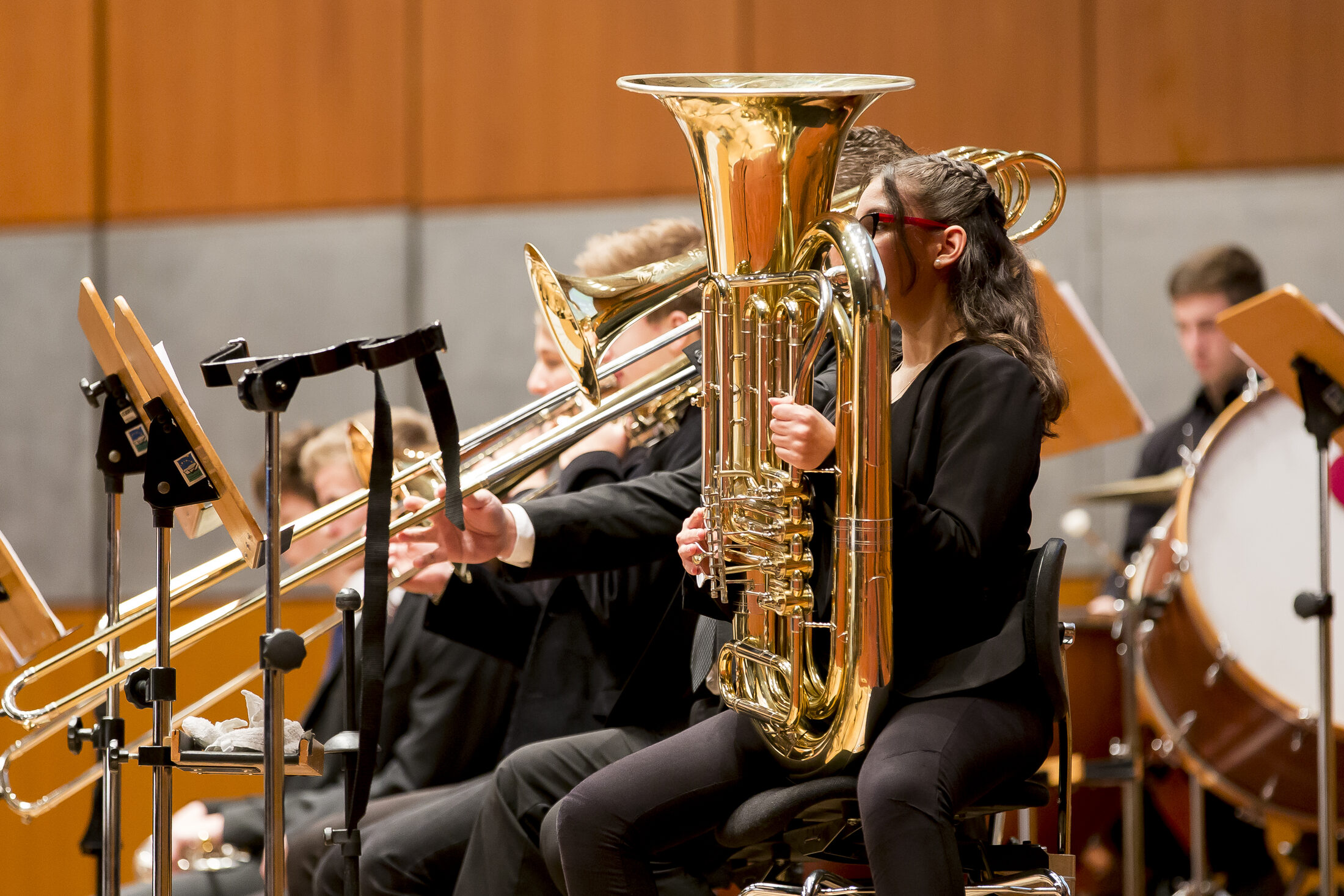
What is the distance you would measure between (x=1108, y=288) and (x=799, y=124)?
9.66ft

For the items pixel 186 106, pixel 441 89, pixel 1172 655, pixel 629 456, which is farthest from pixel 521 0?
pixel 1172 655

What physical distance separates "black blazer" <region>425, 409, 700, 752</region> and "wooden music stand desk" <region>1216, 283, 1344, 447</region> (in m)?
1.14

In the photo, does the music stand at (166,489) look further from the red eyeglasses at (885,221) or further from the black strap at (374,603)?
the red eyeglasses at (885,221)

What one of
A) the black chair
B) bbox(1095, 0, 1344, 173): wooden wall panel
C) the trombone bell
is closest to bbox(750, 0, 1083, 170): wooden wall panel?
bbox(1095, 0, 1344, 173): wooden wall panel

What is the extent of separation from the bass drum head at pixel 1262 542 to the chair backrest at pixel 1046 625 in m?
1.74

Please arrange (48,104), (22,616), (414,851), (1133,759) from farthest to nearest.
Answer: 1. (48,104)
2. (1133,759)
3. (414,851)
4. (22,616)

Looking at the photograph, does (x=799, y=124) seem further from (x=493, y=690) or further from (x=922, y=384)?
(x=493, y=690)

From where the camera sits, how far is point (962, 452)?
78.4 inches

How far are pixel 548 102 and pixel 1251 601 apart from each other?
9.15 ft

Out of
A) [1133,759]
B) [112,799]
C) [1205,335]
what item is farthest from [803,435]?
[1205,335]

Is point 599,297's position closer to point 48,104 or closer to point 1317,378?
point 1317,378

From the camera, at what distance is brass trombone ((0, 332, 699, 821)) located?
2369 millimetres

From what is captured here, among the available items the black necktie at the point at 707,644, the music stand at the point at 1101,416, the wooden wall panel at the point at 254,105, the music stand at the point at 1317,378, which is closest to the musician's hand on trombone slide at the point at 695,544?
the black necktie at the point at 707,644

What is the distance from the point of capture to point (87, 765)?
4.97 m
